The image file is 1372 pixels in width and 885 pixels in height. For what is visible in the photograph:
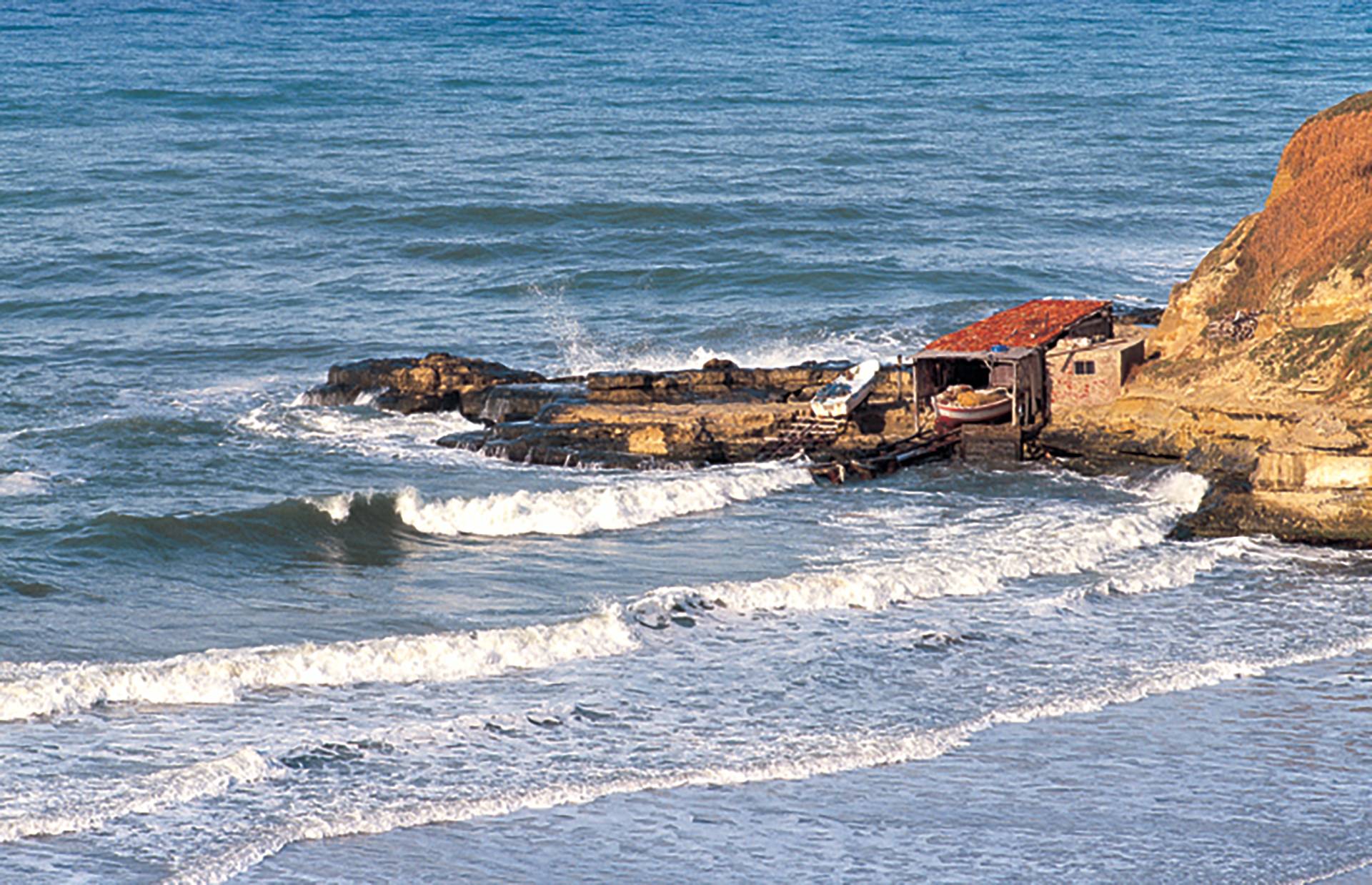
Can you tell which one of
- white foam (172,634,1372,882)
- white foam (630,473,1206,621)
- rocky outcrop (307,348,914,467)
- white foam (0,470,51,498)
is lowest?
white foam (172,634,1372,882)

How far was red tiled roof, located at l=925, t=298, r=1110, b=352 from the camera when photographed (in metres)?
29.8

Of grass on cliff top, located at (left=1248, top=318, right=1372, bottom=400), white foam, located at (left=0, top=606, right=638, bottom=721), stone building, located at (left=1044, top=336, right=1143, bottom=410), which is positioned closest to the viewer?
white foam, located at (left=0, top=606, right=638, bottom=721)

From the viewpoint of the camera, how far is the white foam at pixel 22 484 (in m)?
27.9

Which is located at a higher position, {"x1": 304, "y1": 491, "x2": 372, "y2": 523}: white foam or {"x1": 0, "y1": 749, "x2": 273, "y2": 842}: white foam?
{"x1": 304, "y1": 491, "x2": 372, "y2": 523}: white foam

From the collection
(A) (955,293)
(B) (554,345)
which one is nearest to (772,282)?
(A) (955,293)

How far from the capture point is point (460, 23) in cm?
10288

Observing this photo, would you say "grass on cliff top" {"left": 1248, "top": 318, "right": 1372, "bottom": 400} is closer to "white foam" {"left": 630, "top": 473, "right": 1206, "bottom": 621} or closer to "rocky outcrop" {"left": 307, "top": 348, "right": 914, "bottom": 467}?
"white foam" {"left": 630, "top": 473, "right": 1206, "bottom": 621}

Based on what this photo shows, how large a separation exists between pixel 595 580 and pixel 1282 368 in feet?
37.6

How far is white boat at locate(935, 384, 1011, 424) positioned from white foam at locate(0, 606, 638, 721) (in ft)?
34.1

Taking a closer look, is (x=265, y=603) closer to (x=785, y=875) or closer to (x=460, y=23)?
(x=785, y=875)

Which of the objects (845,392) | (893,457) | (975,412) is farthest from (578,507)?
(975,412)

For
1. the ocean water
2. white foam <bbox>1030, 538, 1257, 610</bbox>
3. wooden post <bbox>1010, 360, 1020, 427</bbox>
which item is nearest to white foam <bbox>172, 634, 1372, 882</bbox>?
the ocean water

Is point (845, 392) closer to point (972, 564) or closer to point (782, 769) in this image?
point (972, 564)

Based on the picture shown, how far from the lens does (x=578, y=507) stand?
26.6 metres
